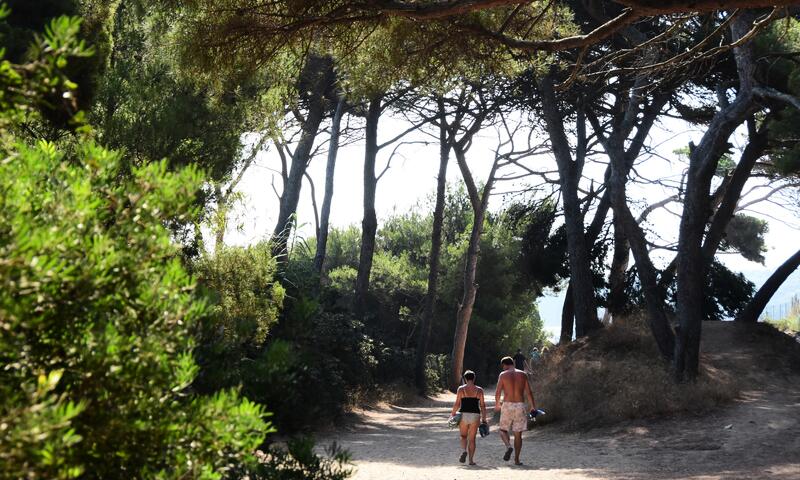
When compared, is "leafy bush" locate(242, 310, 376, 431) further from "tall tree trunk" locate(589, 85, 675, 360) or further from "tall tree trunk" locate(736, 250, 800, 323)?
"tall tree trunk" locate(736, 250, 800, 323)

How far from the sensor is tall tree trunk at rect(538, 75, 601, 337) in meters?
20.4

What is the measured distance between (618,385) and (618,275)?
727 centimetres

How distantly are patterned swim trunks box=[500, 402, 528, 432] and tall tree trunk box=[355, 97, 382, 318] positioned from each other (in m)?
16.2

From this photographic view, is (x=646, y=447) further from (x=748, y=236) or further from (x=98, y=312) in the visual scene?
(x=748, y=236)

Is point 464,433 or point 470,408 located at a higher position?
point 470,408

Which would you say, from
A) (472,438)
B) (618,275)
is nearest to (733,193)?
(618,275)

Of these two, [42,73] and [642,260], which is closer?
[42,73]

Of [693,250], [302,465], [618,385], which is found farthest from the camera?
[693,250]

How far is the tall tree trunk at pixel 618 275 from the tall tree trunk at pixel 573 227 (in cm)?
228

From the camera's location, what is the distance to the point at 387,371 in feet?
91.4

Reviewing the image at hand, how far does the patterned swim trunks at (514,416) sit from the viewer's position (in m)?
11.8

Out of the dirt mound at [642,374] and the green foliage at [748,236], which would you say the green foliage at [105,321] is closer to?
the dirt mound at [642,374]

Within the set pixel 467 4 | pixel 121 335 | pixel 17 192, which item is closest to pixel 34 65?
pixel 17 192

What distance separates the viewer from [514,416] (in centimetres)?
1180
